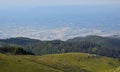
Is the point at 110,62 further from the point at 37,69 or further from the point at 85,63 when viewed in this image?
the point at 37,69

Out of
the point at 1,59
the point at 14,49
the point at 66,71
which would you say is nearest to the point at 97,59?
the point at 14,49

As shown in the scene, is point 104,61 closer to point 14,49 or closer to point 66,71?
point 14,49

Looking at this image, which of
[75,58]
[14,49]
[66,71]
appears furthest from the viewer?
[75,58]

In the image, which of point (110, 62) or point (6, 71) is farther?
point (110, 62)

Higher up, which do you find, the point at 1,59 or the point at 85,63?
the point at 1,59

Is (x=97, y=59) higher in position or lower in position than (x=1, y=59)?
lower

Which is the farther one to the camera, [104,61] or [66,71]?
[104,61]

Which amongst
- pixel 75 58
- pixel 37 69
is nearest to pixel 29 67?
pixel 37 69

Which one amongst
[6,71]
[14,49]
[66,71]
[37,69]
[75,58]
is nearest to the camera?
[6,71]

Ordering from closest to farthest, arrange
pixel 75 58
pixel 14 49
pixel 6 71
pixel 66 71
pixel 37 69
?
pixel 6 71 < pixel 37 69 < pixel 66 71 < pixel 14 49 < pixel 75 58
